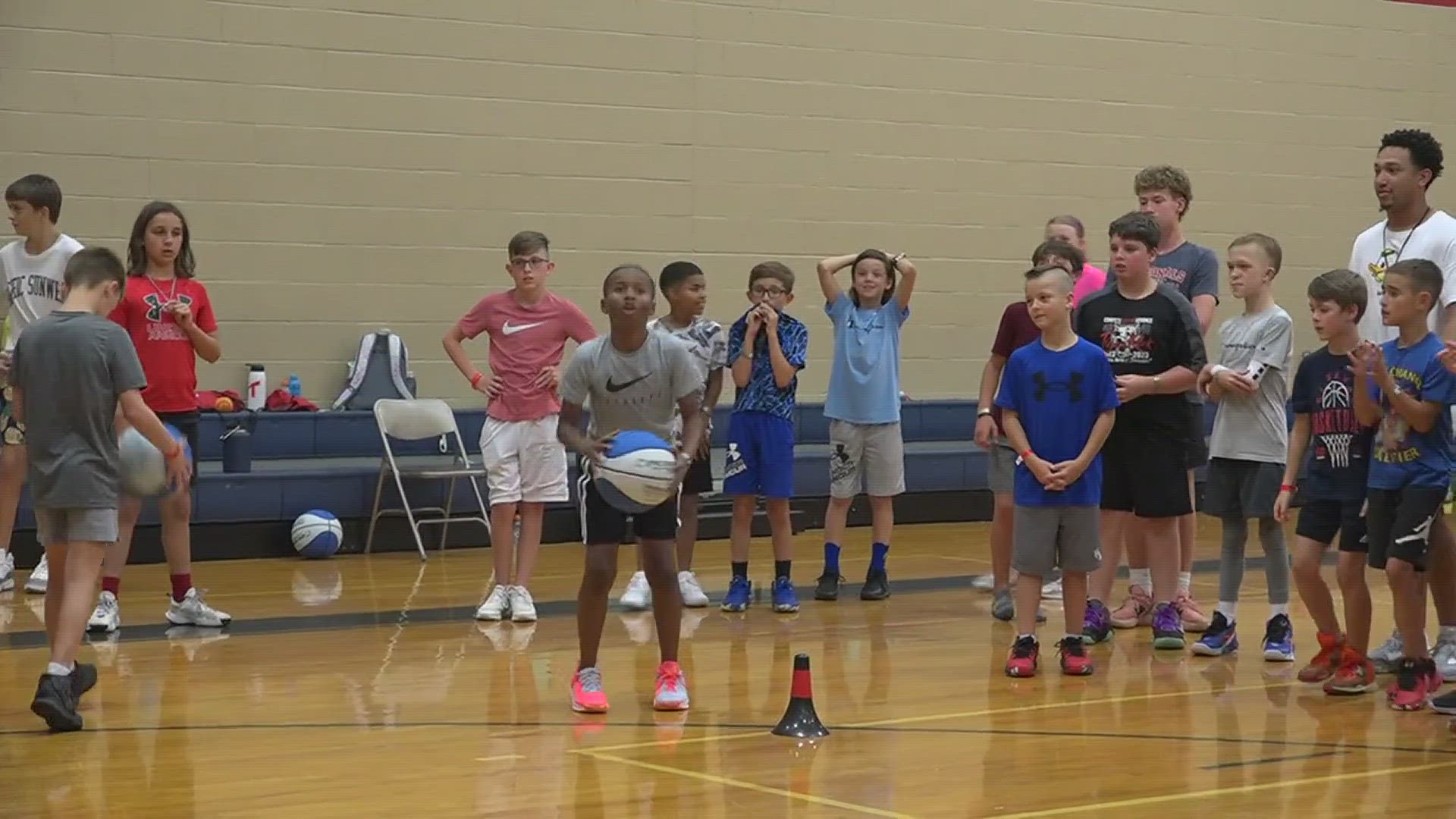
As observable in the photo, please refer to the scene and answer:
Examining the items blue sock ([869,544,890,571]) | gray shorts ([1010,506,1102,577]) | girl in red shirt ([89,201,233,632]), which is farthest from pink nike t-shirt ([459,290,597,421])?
gray shorts ([1010,506,1102,577])

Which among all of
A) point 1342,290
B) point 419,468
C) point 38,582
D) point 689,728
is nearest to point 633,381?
point 689,728

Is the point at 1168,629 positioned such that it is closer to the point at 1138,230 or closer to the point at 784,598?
the point at 1138,230

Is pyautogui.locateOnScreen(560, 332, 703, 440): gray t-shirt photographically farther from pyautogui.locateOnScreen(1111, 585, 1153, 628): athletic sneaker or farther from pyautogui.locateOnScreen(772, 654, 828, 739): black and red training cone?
pyautogui.locateOnScreen(1111, 585, 1153, 628): athletic sneaker

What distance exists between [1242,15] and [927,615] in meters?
8.39

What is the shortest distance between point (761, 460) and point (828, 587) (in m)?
0.83

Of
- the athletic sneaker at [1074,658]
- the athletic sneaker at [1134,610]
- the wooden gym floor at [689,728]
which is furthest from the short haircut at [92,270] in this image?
the athletic sneaker at [1134,610]

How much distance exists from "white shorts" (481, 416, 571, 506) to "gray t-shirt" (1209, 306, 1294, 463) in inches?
115

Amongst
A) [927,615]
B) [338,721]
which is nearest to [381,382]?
[927,615]

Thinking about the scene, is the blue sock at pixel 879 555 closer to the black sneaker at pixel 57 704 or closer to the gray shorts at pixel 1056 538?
the gray shorts at pixel 1056 538

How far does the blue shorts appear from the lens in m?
8.91

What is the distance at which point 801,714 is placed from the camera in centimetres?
593

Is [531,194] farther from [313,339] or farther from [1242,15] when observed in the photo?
[1242,15]

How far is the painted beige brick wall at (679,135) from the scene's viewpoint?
1168 cm

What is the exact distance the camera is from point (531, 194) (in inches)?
502
